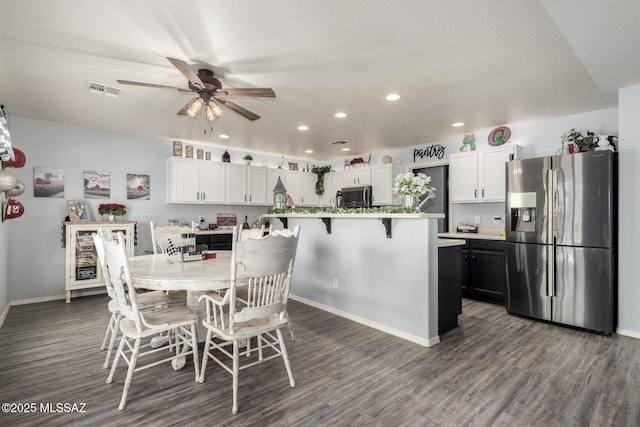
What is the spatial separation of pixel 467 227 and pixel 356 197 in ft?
7.24

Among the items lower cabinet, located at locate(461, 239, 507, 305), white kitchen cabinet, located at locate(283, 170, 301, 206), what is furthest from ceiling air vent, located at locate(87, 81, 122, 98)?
lower cabinet, located at locate(461, 239, 507, 305)

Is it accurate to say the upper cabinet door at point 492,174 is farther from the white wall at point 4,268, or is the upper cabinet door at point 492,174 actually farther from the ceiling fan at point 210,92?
the white wall at point 4,268

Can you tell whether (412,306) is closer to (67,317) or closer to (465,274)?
(465,274)

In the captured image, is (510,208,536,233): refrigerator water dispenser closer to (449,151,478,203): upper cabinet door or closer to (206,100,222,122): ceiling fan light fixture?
(449,151,478,203): upper cabinet door

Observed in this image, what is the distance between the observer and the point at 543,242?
12.0ft

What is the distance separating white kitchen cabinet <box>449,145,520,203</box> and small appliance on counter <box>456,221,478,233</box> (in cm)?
39

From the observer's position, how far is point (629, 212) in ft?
10.6

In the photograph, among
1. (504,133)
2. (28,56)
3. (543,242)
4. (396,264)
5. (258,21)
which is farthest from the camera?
(504,133)

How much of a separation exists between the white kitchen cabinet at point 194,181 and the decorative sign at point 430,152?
3.63 metres

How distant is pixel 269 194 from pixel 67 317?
382 cm

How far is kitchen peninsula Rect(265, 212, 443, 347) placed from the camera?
9.77 feet

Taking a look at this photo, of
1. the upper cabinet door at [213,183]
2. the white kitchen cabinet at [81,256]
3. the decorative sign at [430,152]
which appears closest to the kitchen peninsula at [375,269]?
the upper cabinet door at [213,183]

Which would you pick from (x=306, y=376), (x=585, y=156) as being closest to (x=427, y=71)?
(x=585, y=156)

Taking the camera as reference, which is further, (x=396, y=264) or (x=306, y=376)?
(x=396, y=264)
